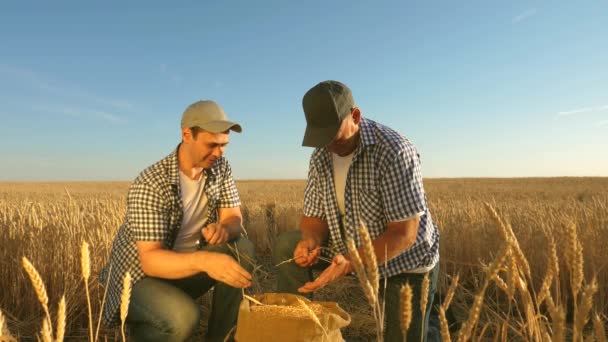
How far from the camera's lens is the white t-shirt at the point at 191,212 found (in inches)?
108

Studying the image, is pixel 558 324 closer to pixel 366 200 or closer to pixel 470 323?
pixel 470 323

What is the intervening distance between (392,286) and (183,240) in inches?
50.0

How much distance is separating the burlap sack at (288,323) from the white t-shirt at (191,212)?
3.76 ft

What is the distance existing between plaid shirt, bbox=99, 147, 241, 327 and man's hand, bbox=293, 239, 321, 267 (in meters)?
0.73

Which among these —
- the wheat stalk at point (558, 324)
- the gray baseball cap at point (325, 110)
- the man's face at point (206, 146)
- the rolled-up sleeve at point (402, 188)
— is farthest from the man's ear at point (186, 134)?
the wheat stalk at point (558, 324)

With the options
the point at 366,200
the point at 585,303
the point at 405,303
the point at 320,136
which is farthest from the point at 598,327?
the point at 366,200

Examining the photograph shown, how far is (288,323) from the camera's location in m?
1.63

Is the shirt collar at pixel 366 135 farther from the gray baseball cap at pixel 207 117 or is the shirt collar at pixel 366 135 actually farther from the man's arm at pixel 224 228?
the man's arm at pixel 224 228

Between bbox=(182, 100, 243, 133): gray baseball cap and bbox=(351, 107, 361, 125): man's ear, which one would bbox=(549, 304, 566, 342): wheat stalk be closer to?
bbox=(351, 107, 361, 125): man's ear

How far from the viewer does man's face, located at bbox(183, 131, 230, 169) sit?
2508 mm

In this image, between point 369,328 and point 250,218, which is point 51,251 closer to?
point 369,328

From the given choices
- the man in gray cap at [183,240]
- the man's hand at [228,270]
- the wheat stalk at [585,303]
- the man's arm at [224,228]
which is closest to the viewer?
the wheat stalk at [585,303]

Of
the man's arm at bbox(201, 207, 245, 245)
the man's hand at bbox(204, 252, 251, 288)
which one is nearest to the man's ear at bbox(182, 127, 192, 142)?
the man's arm at bbox(201, 207, 245, 245)

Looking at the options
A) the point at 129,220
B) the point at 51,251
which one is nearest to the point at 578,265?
→ the point at 129,220
